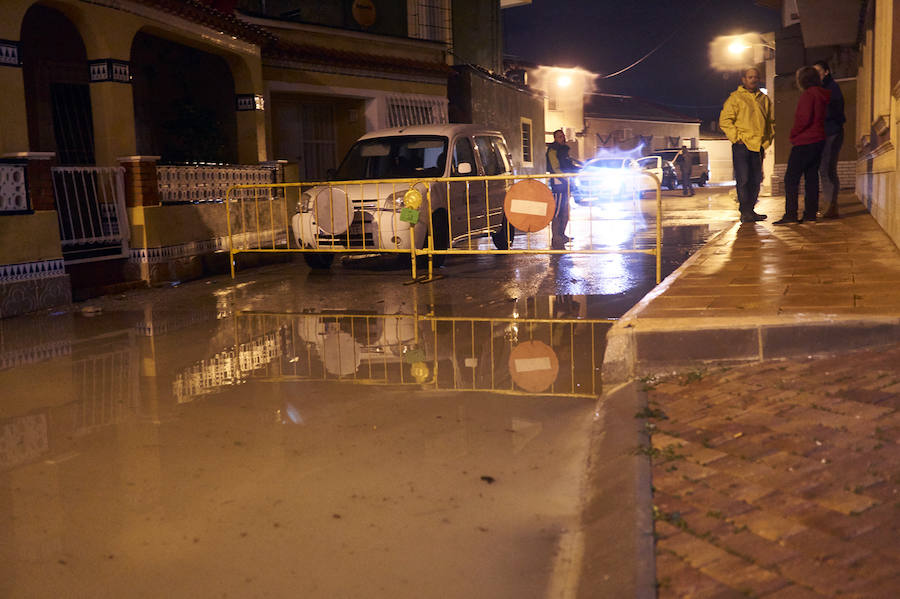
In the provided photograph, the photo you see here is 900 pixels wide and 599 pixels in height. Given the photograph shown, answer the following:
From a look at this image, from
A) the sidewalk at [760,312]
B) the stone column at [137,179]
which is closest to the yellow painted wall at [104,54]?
the stone column at [137,179]

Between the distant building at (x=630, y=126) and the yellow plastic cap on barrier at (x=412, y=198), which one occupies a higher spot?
the distant building at (x=630, y=126)

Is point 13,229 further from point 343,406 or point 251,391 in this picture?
point 343,406

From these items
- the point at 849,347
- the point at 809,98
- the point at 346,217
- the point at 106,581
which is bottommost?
the point at 106,581

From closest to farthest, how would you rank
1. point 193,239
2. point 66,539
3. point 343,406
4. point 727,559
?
point 727,559 → point 66,539 → point 343,406 → point 193,239

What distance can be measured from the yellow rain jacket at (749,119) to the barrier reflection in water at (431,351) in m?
4.88

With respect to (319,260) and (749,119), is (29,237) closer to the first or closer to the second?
(319,260)

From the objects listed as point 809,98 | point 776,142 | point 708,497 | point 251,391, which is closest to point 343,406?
point 251,391

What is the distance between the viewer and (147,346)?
7.25 m

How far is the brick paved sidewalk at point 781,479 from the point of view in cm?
256

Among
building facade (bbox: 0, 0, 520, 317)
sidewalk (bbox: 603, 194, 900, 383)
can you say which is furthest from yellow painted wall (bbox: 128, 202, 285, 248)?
sidewalk (bbox: 603, 194, 900, 383)

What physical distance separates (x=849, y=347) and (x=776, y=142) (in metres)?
18.9

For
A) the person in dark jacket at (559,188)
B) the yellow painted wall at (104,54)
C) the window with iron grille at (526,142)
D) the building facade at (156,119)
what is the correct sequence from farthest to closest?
the window with iron grille at (526,142), the person in dark jacket at (559,188), the building facade at (156,119), the yellow painted wall at (104,54)

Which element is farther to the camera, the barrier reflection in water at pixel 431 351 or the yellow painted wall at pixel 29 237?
the yellow painted wall at pixel 29 237

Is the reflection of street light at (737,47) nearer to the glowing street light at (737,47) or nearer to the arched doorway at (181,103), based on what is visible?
the glowing street light at (737,47)
